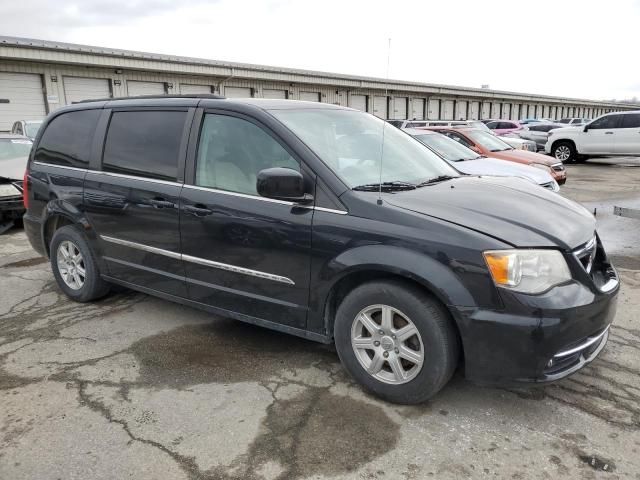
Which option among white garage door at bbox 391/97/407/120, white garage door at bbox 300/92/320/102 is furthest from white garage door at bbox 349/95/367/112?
white garage door at bbox 391/97/407/120

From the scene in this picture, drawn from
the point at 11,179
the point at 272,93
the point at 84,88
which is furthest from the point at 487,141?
the point at 272,93

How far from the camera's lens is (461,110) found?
45062 millimetres

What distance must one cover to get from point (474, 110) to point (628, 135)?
1244 inches

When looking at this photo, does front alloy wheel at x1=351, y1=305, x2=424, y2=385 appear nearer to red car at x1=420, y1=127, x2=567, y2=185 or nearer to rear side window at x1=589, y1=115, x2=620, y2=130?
red car at x1=420, y1=127, x2=567, y2=185

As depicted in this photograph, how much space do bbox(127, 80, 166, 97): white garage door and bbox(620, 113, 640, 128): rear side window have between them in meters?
17.1

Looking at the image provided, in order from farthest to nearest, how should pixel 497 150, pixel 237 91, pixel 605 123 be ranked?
pixel 237 91, pixel 605 123, pixel 497 150

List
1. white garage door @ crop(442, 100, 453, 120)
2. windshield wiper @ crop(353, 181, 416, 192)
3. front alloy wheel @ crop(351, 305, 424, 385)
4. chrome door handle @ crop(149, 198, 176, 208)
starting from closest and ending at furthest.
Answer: front alloy wheel @ crop(351, 305, 424, 385)
windshield wiper @ crop(353, 181, 416, 192)
chrome door handle @ crop(149, 198, 176, 208)
white garage door @ crop(442, 100, 453, 120)

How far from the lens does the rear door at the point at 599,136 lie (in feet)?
57.8

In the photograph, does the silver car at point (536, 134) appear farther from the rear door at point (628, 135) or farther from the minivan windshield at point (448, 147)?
the minivan windshield at point (448, 147)

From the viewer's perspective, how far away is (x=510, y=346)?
2.63 metres

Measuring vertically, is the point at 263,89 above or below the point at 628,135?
above

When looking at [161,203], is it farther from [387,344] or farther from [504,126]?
[504,126]

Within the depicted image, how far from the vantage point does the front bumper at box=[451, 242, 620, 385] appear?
2.59 metres

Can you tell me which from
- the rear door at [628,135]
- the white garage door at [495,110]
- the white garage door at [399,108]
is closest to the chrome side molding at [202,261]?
the rear door at [628,135]
